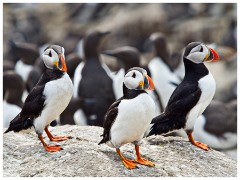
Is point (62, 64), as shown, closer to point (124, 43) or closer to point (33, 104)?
point (33, 104)

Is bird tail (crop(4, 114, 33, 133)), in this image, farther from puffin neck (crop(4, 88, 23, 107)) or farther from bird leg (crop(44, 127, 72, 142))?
puffin neck (crop(4, 88, 23, 107))

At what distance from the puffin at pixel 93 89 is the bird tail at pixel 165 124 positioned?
133 inches

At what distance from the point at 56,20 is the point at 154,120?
15.8 m

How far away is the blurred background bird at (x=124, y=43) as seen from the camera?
11.5 m

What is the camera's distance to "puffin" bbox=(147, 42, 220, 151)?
305 inches

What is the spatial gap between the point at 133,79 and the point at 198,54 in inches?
43.7

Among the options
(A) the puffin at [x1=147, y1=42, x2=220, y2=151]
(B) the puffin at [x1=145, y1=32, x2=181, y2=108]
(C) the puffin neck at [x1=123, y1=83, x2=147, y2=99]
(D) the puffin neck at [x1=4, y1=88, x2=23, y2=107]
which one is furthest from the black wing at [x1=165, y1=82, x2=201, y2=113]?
(D) the puffin neck at [x1=4, y1=88, x2=23, y2=107]

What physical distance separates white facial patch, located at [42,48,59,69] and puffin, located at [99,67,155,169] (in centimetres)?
77

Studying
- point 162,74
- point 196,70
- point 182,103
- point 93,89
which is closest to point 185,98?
point 182,103

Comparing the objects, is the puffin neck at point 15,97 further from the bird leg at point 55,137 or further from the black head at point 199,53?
the black head at point 199,53

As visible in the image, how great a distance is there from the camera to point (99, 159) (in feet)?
23.8

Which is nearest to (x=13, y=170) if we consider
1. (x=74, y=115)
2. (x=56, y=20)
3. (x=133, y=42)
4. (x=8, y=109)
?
(x=8, y=109)

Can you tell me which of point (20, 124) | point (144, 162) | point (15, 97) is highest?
point (20, 124)

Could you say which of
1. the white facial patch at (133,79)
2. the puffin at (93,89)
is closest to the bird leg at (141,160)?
the white facial patch at (133,79)
